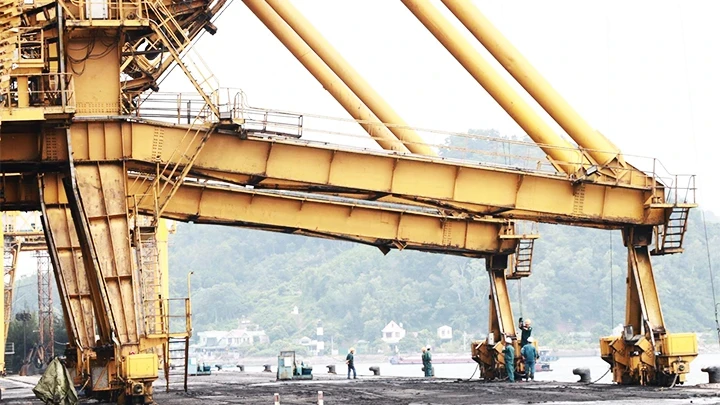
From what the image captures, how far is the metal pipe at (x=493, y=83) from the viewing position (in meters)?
31.5

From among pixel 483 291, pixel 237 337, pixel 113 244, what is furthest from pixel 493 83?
pixel 237 337

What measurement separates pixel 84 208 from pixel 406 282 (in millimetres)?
168695

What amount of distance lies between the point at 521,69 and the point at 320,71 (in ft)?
21.2

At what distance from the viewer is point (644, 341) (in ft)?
106

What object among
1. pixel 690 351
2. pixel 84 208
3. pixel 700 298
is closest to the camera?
pixel 84 208

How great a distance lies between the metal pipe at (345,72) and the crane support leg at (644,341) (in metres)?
6.15

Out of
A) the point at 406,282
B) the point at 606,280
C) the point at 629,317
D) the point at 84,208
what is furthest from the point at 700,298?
the point at 84,208

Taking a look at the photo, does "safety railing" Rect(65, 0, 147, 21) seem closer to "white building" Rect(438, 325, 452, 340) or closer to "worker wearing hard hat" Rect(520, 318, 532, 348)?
"worker wearing hard hat" Rect(520, 318, 532, 348)

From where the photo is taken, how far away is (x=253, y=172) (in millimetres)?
29453

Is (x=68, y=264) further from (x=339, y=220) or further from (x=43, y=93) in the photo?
(x=339, y=220)

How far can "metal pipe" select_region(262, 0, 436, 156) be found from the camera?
34.9 m

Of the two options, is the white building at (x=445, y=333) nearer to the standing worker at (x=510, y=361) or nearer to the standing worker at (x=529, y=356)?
the standing worker at (x=529, y=356)

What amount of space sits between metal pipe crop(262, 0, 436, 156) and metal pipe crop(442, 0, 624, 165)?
12.3 ft

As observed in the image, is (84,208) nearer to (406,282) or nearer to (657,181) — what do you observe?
(657,181)
